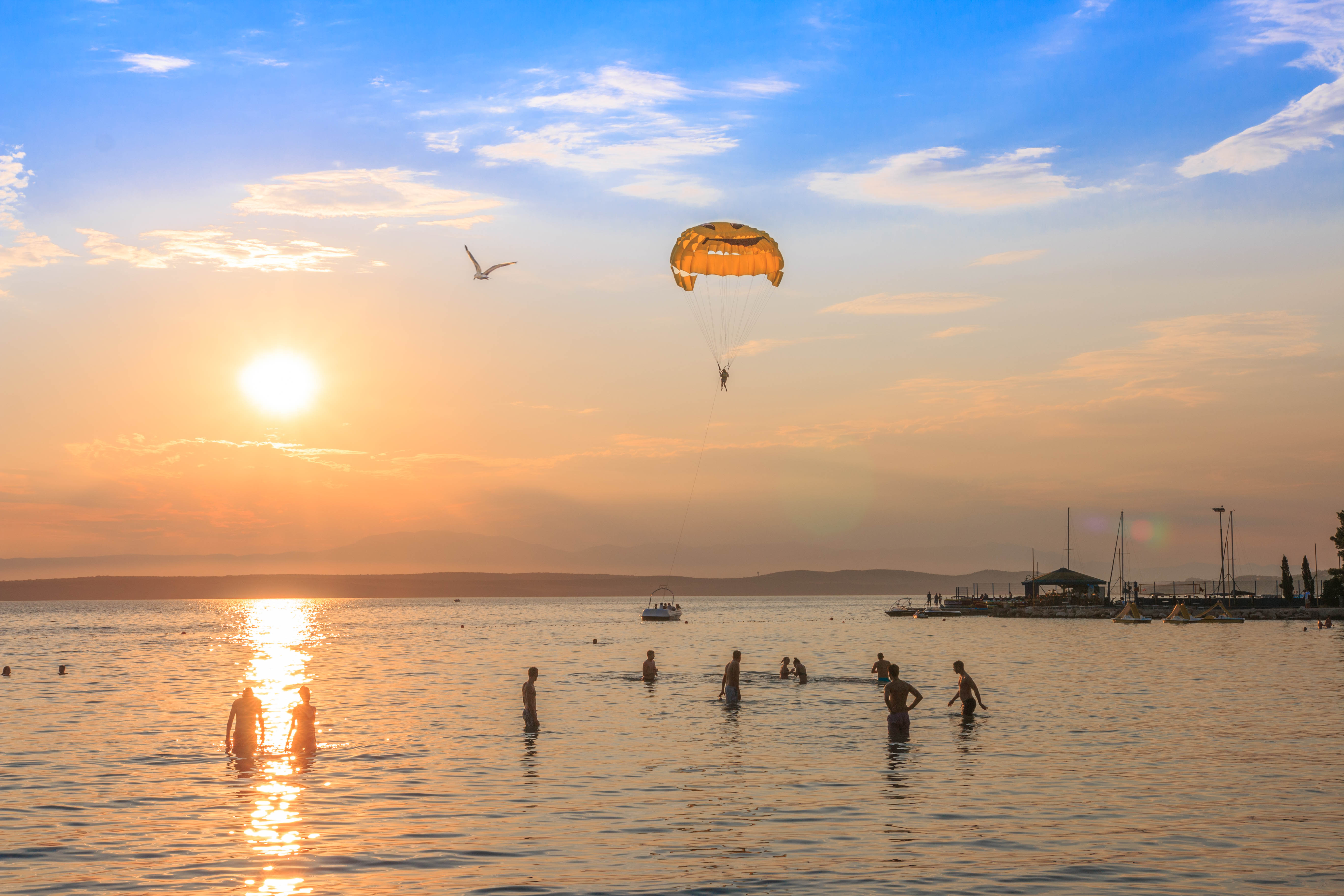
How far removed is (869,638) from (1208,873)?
87628mm

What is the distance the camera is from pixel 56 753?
29.5m

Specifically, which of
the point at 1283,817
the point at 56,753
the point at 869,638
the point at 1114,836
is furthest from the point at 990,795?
the point at 869,638

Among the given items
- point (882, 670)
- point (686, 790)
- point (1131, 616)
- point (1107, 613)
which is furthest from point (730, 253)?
point (1107, 613)

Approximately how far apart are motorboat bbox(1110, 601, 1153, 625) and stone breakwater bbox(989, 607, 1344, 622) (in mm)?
7619

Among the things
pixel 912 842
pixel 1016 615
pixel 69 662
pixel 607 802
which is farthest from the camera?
pixel 1016 615

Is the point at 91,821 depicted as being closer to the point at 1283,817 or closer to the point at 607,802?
the point at 607,802

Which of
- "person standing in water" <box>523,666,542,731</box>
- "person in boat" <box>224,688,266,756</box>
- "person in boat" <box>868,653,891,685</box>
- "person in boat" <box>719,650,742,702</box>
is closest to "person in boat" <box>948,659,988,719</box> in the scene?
"person in boat" <box>868,653,891,685</box>

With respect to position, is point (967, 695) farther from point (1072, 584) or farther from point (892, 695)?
point (1072, 584)

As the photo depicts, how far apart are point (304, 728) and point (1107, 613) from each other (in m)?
130

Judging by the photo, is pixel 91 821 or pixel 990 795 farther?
pixel 990 795

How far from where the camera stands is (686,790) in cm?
2322

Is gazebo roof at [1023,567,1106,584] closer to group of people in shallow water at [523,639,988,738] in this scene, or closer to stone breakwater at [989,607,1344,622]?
stone breakwater at [989,607,1344,622]

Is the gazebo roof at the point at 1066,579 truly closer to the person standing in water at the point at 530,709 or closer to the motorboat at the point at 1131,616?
the motorboat at the point at 1131,616

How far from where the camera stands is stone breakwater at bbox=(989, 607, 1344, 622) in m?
125
